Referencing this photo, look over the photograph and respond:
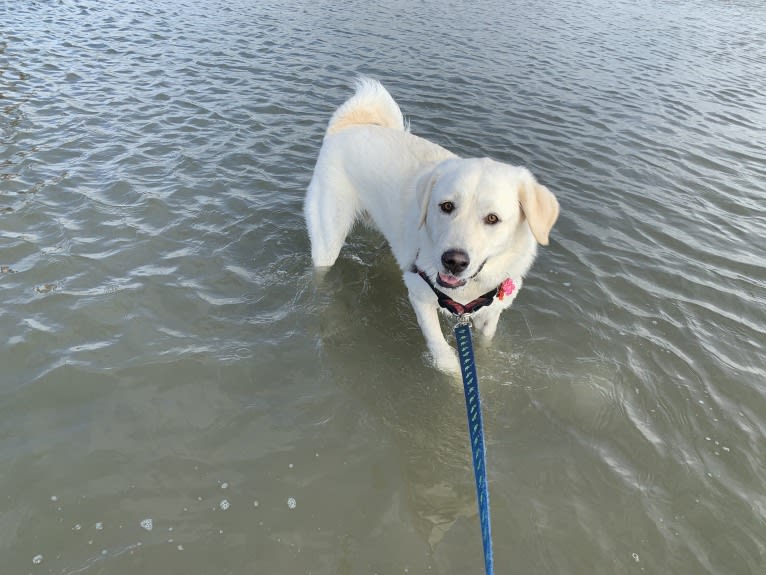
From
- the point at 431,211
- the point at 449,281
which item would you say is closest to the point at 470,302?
the point at 449,281

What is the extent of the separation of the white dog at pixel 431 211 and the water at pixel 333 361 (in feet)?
2.01

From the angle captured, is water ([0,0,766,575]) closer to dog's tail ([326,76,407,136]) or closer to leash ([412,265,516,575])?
leash ([412,265,516,575])

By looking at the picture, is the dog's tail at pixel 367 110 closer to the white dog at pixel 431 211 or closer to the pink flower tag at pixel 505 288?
the white dog at pixel 431 211

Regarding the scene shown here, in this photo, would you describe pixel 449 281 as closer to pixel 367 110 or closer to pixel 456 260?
pixel 456 260

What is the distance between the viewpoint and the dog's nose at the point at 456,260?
269cm

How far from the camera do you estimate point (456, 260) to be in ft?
8.84

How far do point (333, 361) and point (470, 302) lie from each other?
1.19 metres

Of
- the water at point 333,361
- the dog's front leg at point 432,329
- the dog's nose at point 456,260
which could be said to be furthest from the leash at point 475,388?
the water at point 333,361

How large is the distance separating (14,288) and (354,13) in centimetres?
1470

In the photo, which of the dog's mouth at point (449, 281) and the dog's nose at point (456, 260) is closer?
the dog's nose at point (456, 260)

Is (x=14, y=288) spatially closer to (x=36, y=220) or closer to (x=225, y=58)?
(x=36, y=220)

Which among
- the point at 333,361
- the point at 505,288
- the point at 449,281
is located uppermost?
the point at 449,281

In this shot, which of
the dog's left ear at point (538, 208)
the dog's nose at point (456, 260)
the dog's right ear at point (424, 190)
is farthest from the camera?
the dog's right ear at point (424, 190)

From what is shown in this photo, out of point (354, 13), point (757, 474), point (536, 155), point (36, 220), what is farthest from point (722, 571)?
point (354, 13)
